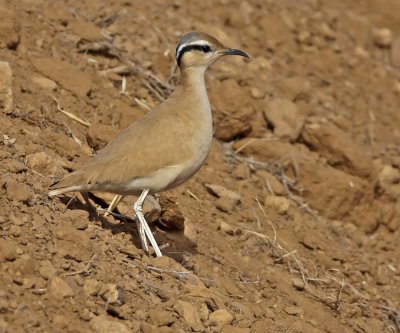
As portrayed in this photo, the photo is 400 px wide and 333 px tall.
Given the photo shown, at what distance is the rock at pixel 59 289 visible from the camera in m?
6.09

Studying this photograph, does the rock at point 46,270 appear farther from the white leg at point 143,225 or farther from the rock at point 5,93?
the rock at point 5,93

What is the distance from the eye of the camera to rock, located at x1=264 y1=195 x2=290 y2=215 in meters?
9.95

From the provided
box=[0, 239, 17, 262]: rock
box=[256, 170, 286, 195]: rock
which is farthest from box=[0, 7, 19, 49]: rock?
box=[0, 239, 17, 262]: rock

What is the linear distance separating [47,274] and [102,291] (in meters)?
0.40

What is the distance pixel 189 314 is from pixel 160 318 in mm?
330

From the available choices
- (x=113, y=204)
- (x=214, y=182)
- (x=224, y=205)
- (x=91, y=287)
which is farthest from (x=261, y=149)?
(x=91, y=287)

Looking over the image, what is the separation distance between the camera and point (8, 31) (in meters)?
9.55

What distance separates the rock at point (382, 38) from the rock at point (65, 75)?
714 cm

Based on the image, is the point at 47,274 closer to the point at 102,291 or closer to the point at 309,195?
the point at 102,291

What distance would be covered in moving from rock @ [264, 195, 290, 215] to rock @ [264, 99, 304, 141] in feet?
3.88

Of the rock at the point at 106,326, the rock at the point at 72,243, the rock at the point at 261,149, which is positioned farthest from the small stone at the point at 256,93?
Answer: the rock at the point at 106,326

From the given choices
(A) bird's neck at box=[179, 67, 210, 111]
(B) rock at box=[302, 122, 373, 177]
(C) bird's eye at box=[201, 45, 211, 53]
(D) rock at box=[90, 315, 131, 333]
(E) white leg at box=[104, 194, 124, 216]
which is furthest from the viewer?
(B) rock at box=[302, 122, 373, 177]

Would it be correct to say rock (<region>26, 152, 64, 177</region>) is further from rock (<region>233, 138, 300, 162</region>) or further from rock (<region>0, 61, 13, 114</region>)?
rock (<region>233, 138, 300, 162</region>)

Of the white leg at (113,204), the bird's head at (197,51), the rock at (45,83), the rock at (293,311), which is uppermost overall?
the bird's head at (197,51)
